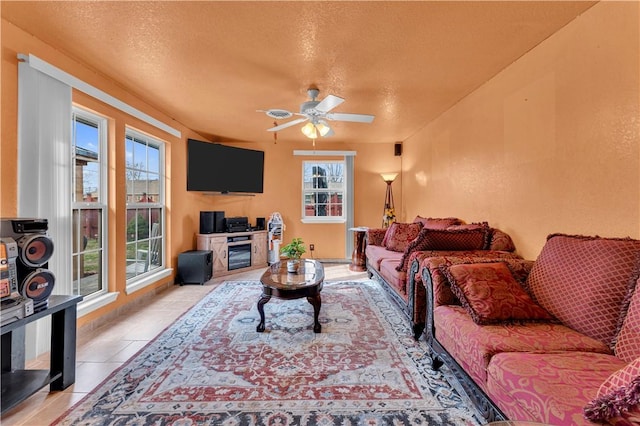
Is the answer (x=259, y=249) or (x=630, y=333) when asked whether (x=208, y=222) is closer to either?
(x=259, y=249)

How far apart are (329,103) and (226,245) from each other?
303 centimetres

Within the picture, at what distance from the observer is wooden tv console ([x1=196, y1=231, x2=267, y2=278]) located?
4.30m

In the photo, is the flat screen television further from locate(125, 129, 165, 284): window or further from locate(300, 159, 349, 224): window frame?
locate(300, 159, 349, 224): window frame

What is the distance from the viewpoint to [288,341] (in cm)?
226

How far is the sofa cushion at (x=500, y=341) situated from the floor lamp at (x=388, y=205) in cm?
344

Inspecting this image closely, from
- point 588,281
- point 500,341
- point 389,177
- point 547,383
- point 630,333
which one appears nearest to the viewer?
point 547,383

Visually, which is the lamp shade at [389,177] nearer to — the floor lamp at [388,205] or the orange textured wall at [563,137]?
the floor lamp at [388,205]

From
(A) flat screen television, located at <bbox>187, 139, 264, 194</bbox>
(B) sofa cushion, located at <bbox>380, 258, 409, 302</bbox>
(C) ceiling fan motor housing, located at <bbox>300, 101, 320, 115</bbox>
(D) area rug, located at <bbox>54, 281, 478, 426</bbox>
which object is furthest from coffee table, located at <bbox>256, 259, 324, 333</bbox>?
(A) flat screen television, located at <bbox>187, 139, 264, 194</bbox>

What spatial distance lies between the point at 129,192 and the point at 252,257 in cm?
221

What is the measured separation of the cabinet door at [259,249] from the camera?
4844 millimetres

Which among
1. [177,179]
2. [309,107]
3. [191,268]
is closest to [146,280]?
[191,268]

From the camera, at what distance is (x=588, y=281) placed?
143 centimetres

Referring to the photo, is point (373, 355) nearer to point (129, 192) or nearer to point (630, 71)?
point (630, 71)

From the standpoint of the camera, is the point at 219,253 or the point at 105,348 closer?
the point at 105,348
